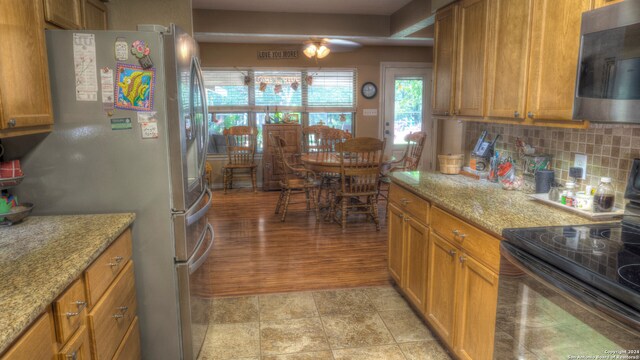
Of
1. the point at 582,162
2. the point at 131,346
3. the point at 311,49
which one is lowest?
the point at 131,346

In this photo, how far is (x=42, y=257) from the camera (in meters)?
1.50

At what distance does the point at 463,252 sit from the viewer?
2.03 m

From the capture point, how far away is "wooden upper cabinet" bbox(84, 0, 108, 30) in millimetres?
2496

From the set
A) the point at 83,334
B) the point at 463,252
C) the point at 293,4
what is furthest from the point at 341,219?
the point at 83,334

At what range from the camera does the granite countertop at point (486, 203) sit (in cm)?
182

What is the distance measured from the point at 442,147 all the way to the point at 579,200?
20.1 ft

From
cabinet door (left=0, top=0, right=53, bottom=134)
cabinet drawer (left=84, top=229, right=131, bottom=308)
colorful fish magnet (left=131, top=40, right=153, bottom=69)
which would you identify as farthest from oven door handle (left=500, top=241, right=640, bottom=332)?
cabinet door (left=0, top=0, right=53, bottom=134)

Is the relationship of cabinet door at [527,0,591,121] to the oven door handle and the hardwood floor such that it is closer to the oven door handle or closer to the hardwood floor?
the oven door handle

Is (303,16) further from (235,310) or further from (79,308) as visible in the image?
(79,308)

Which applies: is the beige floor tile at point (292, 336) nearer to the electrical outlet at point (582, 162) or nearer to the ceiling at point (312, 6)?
the electrical outlet at point (582, 162)

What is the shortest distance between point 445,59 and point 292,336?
212 cm

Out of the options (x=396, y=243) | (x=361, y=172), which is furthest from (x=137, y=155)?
(x=361, y=172)

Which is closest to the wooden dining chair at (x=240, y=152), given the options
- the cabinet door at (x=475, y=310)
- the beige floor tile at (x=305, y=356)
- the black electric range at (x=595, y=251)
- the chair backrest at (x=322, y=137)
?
the chair backrest at (x=322, y=137)

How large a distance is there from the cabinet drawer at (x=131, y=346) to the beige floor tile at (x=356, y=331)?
41.1 inches
